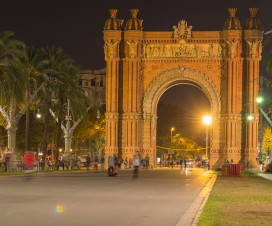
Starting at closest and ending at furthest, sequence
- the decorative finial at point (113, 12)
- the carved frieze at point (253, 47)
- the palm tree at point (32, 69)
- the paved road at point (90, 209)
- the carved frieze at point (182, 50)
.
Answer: the paved road at point (90, 209)
the palm tree at point (32, 69)
the carved frieze at point (253, 47)
the carved frieze at point (182, 50)
the decorative finial at point (113, 12)

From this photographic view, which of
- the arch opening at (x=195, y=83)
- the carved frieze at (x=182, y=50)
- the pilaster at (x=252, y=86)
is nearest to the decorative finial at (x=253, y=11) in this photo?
the pilaster at (x=252, y=86)

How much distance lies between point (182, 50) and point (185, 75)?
2.53 metres

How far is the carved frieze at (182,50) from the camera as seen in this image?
52.9m

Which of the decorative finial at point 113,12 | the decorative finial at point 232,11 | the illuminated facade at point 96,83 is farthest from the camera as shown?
the illuminated facade at point 96,83

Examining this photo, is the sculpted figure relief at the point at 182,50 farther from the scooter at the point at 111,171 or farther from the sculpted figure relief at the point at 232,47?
the scooter at the point at 111,171

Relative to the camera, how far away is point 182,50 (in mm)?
53281

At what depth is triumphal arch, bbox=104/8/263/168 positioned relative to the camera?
52.0 meters

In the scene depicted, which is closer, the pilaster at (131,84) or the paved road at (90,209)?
the paved road at (90,209)

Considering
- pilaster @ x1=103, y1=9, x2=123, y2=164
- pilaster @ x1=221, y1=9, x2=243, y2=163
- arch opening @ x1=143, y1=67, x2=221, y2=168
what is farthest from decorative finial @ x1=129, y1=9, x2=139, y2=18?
pilaster @ x1=221, y1=9, x2=243, y2=163

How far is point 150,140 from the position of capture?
5450cm

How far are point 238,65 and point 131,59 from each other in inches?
417

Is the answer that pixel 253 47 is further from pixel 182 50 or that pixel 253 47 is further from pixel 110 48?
pixel 110 48

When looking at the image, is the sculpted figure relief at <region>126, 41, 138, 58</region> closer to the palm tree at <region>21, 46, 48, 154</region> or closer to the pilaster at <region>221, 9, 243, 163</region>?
the pilaster at <region>221, 9, 243, 163</region>

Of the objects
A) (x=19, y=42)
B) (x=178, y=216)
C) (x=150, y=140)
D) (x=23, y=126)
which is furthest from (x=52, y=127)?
(x=178, y=216)
